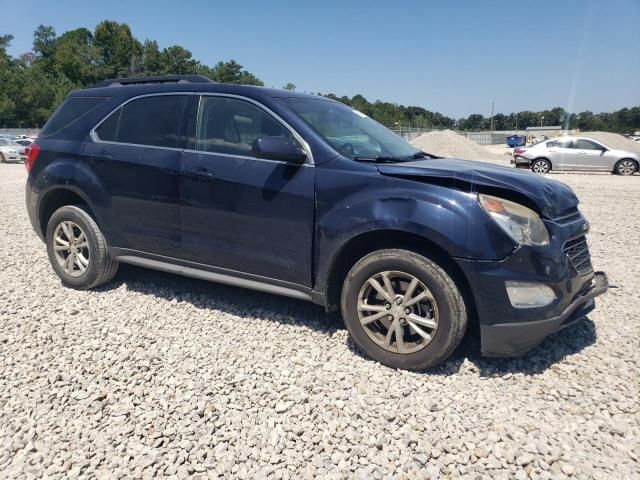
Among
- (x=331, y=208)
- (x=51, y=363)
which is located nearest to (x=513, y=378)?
(x=331, y=208)

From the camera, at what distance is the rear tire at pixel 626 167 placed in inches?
699

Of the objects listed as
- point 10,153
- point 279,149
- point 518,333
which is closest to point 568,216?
point 518,333

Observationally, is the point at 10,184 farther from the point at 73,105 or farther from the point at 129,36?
the point at 129,36

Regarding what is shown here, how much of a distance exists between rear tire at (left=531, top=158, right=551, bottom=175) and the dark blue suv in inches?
650

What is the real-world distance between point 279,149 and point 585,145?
742 inches

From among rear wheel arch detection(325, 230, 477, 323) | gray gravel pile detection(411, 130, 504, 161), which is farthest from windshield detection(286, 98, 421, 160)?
gray gravel pile detection(411, 130, 504, 161)

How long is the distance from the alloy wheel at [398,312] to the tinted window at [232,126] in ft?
4.30

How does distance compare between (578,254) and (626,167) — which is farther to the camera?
(626,167)

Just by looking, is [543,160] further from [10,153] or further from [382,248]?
[10,153]

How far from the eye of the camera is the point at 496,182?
9.64 ft

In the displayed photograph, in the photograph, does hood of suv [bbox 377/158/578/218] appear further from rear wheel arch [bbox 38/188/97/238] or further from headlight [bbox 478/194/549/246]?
rear wheel arch [bbox 38/188/97/238]

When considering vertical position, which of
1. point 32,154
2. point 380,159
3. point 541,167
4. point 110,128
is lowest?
point 541,167

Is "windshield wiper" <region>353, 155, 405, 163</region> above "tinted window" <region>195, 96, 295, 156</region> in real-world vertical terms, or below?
below

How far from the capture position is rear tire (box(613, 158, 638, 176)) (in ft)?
58.2
